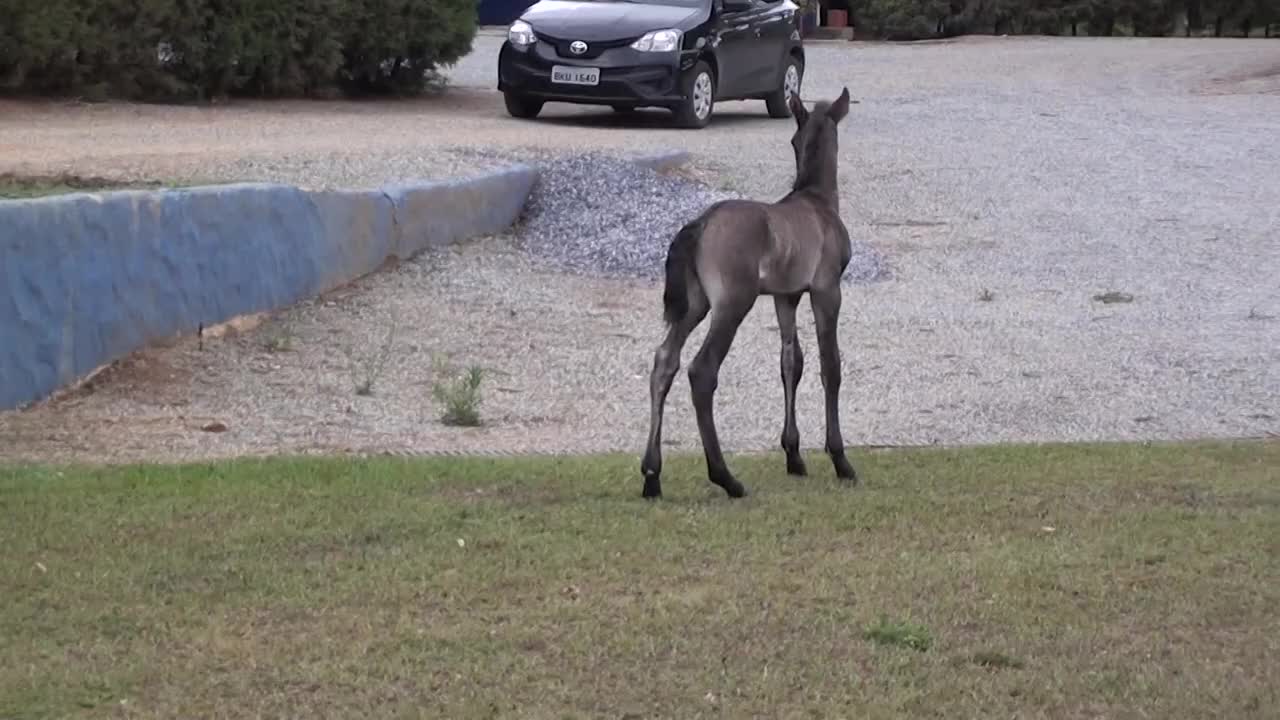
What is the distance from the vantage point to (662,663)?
17.0 feet

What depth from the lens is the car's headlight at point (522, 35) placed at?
18.5 meters

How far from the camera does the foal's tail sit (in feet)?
22.6

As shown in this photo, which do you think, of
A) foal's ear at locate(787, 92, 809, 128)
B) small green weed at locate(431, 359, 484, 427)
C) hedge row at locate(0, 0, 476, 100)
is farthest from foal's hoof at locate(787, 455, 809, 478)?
hedge row at locate(0, 0, 476, 100)

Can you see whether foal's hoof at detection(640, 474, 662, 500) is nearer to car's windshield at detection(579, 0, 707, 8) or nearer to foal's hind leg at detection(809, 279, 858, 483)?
foal's hind leg at detection(809, 279, 858, 483)

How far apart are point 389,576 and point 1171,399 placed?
17.2ft

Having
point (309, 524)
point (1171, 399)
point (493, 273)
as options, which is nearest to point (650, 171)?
point (493, 273)

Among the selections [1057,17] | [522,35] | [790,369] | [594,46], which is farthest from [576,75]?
[1057,17]

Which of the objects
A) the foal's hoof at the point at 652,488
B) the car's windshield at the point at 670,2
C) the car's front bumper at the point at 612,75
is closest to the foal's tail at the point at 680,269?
the foal's hoof at the point at 652,488

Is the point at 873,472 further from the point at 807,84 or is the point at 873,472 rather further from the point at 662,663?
the point at 807,84

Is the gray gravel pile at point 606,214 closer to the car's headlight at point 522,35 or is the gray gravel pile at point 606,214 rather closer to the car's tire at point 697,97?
the car's tire at point 697,97

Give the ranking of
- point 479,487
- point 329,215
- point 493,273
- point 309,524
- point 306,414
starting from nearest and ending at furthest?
point 309,524
point 479,487
point 306,414
point 329,215
point 493,273

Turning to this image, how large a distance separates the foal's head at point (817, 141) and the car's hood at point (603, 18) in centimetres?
1073

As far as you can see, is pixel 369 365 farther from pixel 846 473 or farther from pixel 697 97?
pixel 697 97

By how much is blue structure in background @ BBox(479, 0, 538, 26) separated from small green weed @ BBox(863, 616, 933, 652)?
124 ft
